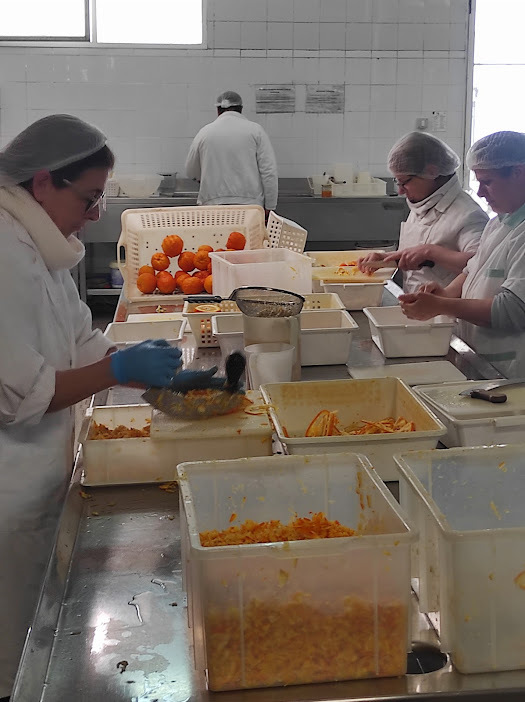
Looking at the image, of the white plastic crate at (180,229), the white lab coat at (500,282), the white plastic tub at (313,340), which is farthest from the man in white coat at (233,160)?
the white plastic tub at (313,340)

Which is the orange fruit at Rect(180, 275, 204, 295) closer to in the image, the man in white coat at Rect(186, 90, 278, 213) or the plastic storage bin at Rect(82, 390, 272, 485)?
the plastic storage bin at Rect(82, 390, 272, 485)

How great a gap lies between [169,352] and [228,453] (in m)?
0.27

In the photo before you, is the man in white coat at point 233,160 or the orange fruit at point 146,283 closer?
the orange fruit at point 146,283

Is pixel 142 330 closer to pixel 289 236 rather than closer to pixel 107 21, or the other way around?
pixel 289 236

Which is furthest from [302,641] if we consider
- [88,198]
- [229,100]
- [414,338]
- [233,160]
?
[229,100]

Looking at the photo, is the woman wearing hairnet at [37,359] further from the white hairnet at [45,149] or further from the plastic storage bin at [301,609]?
the plastic storage bin at [301,609]

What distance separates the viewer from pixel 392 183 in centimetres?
707

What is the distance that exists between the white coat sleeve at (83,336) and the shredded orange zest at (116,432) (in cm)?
41

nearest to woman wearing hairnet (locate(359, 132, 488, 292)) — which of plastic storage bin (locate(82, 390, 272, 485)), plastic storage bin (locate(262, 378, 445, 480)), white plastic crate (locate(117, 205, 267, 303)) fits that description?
white plastic crate (locate(117, 205, 267, 303))

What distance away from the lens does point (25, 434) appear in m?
1.88

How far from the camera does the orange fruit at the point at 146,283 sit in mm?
3416

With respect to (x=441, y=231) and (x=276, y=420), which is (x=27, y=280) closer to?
(x=276, y=420)

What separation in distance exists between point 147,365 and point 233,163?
4774mm

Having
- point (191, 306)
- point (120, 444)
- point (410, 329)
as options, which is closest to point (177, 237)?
point (191, 306)
